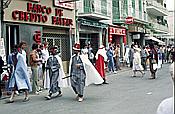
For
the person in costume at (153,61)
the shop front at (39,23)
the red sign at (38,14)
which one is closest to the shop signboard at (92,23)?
the shop front at (39,23)

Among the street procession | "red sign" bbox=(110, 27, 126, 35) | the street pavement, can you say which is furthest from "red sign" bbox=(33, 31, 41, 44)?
"red sign" bbox=(110, 27, 126, 35)

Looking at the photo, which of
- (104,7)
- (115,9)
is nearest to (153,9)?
(115,9)

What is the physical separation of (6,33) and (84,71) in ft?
21.4

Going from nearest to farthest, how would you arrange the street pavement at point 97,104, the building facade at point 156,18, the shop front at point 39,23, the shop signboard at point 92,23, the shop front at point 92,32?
the street pavement at point 97,104 < the shop front at point 39,23 < the shop signboard at point 92,23 < the shop front at point 92,32 < the building facade at point 156,18

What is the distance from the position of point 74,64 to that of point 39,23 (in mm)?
8185

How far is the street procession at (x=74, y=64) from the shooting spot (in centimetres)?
1025

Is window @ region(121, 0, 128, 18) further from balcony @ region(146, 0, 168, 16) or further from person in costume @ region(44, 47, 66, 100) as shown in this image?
person in costume @ region(44, 47, 66, 100)

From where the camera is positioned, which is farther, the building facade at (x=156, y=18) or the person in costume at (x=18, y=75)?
the building facade at (x=156, y=18)

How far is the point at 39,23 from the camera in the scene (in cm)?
1914

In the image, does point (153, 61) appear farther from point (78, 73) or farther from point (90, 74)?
point (78, 73)

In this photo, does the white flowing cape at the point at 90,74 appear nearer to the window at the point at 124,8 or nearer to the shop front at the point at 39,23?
the shop front at the point at 39,23

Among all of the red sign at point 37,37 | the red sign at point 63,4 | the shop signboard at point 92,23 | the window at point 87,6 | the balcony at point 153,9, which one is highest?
the balcony at point 153,9

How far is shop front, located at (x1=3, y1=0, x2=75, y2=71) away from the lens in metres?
17.0

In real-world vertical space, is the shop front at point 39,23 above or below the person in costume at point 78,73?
above
